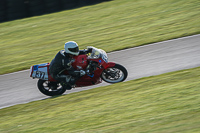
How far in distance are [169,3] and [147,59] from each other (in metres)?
8.61

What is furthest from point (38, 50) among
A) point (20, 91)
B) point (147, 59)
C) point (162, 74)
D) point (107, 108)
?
point (107, 108)

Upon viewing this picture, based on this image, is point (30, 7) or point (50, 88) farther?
point (30, 7)

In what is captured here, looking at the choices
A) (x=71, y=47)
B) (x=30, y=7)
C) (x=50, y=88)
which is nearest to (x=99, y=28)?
(x=30, y=7)

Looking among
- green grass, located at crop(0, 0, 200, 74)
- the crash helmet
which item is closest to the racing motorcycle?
the crash helmet

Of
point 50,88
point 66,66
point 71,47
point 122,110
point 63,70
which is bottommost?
point 122,110

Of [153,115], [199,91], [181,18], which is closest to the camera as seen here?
[153,115]

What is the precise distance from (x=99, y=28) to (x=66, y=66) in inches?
314

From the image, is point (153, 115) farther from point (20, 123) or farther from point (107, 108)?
point (20, 123)

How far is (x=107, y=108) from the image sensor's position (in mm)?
7859

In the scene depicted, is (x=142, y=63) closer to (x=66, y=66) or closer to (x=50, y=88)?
(x=66, y=66)

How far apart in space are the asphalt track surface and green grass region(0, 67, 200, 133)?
0.79 meters

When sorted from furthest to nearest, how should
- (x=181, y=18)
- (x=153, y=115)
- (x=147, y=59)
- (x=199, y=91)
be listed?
(x=181, y=18) < (x=147, y=59) < (x=199, y=91) < (x=153, y=115)

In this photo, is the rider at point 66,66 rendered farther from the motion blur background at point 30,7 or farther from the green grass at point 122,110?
the motion blur background at point 30,7

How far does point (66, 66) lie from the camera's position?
9.36 metres
